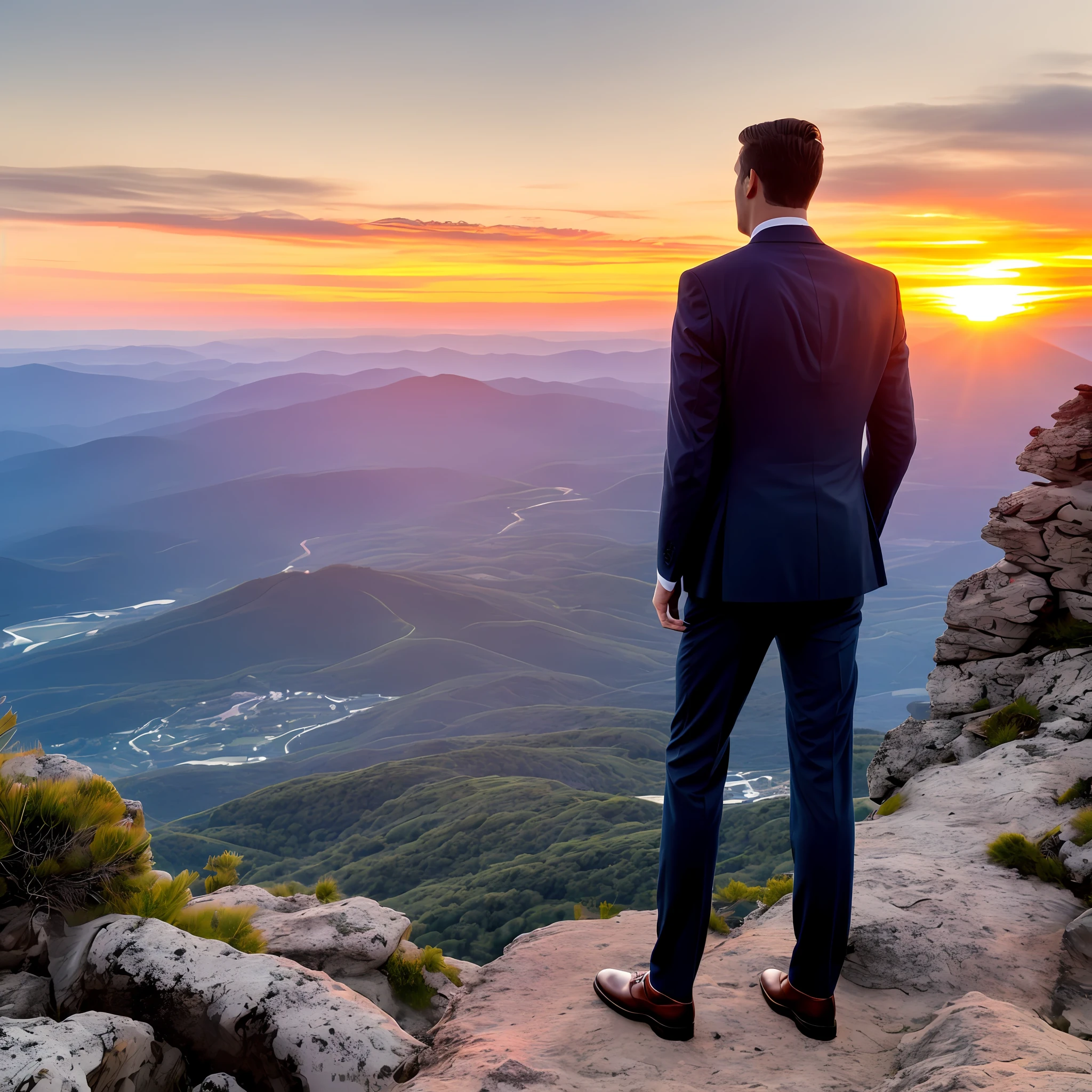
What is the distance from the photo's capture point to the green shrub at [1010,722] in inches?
286

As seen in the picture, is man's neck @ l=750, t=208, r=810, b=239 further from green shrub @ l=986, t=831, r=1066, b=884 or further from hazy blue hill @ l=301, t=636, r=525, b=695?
hazy blue hill @ l=301, t=636, r=525, b=695

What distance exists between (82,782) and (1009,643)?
8278 mm

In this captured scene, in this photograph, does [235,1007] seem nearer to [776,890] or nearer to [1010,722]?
[776,890]

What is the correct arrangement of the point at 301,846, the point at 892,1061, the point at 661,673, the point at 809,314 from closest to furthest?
the point at 809,314 → the point at 892,1061 → the point at 301,846 → the point at 661,673

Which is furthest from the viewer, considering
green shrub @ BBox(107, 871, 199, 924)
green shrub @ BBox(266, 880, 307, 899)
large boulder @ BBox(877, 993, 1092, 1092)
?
green shrub @ BBox(266, 880, 307, 899)

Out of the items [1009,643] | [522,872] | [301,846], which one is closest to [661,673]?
[301,846]

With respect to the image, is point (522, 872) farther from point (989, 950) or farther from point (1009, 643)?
point (989, 950)

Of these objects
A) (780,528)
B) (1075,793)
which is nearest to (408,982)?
(780,528)

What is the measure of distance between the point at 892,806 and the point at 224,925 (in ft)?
18.6

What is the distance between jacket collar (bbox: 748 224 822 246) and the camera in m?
2.98

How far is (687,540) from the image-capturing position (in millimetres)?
3076

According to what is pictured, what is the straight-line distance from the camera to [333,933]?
6145 mm

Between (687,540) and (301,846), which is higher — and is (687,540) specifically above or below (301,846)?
above

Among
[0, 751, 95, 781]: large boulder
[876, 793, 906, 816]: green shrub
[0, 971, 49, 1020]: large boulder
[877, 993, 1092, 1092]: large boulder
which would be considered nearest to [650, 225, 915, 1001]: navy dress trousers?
[877, 993, 1092, 1092]: large boulder
